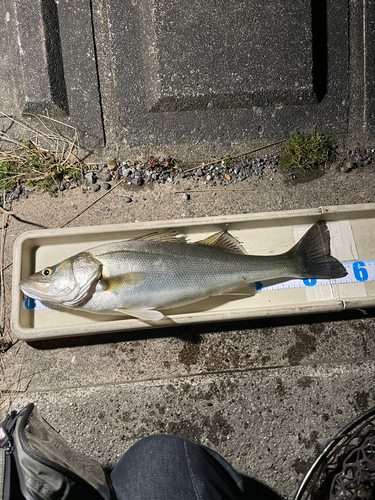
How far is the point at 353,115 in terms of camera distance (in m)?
3.23

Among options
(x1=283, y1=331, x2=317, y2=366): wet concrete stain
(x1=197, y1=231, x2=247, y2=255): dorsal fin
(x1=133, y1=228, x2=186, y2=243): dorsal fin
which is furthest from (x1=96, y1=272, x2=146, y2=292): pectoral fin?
(x1=283, y1=331, x2=317, y2=366): wet concrete stain

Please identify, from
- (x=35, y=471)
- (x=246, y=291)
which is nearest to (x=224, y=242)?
(x=246, y=291)

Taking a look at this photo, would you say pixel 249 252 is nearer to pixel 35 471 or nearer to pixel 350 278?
pixel 350 278

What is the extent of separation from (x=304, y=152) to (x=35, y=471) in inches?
113

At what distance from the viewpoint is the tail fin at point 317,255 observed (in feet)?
8.79

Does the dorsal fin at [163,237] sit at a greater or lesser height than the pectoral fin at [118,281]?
greater

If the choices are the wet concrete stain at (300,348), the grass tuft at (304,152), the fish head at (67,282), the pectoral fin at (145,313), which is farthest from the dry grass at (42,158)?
the wet concrete stain at (300,348)

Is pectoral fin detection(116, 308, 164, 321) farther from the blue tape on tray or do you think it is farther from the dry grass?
the dry grass

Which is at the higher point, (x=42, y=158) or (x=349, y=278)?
(x=42, y=158)

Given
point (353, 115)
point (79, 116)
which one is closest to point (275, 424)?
point (353, 115)

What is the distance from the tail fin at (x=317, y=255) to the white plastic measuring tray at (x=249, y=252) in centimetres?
15

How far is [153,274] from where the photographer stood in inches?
95.9

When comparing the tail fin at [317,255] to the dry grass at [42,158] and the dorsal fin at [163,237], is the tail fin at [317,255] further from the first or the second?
the dry grass at [42,158]

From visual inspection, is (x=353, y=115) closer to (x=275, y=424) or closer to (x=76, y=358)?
(x=275, y=424)
